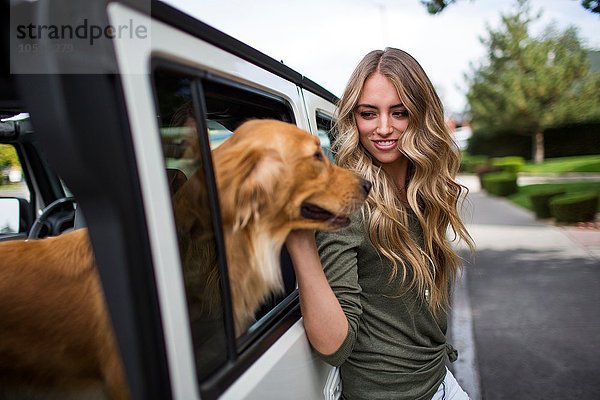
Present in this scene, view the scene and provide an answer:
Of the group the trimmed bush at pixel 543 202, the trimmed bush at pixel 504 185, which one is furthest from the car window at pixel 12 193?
the trimmed bush at pixel 504 185

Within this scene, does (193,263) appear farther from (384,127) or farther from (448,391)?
(448,391)

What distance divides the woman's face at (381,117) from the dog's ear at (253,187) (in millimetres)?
653

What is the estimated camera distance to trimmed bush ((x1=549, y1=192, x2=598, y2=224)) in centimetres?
1086

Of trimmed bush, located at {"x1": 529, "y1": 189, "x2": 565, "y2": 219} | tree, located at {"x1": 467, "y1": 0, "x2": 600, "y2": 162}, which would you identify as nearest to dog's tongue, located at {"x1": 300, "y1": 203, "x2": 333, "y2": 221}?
trimmed bush, located at {"x1": 529, "y1": 189, "x2": 565, "y2": 219}

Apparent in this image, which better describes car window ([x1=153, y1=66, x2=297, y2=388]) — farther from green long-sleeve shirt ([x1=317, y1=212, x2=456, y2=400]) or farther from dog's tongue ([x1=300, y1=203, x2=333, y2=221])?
green long-sleeve shirt ([x1=317, y1=212, x2=456, y2=400])

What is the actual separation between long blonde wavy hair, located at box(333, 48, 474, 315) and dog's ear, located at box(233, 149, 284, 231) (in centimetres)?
51

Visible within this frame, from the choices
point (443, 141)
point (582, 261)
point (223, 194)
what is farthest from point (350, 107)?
point (582, 261)

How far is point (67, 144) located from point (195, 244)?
53cm

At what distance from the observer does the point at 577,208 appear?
10.9m

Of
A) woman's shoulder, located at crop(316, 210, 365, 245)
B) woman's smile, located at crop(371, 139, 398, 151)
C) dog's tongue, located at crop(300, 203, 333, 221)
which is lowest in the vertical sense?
woman's shoulder, located at crop(316, 210, 365, 245)

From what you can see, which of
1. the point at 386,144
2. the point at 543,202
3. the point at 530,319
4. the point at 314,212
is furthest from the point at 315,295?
the point at 543,202

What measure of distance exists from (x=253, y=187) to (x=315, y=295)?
0.40 meters

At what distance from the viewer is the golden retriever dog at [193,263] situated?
4.39ft

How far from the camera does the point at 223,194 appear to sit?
4.86ft
